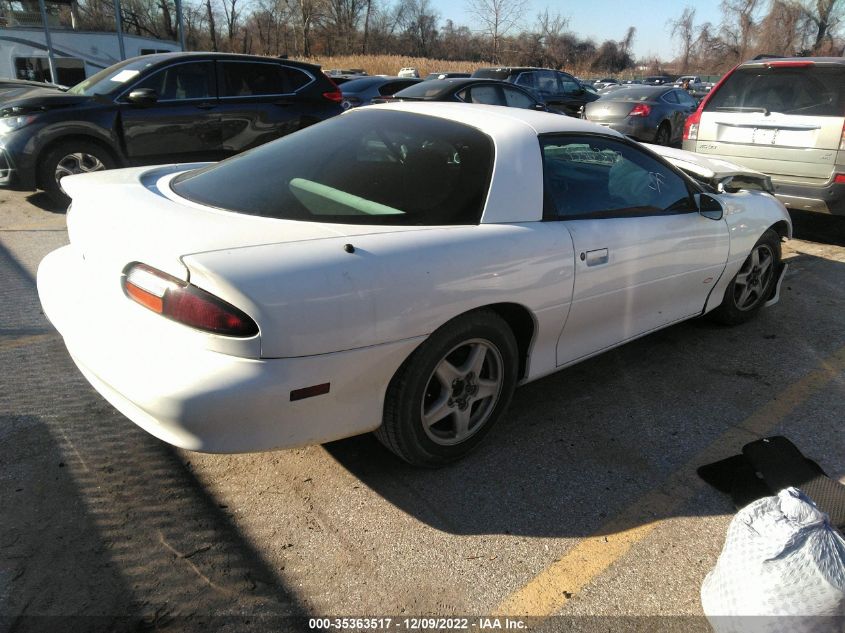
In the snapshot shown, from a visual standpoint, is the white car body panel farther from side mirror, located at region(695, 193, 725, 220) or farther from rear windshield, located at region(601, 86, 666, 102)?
rear windshield, located at region(601, 86, 666, 102)

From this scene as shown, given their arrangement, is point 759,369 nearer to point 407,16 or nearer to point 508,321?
point 508,321

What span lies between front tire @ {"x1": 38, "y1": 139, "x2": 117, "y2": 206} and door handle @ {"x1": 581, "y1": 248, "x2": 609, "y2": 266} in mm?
5673

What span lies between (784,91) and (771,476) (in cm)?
548

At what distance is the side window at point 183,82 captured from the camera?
7.00 meters

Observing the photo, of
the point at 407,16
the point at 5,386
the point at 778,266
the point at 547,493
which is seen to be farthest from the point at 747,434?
the point at 407,16

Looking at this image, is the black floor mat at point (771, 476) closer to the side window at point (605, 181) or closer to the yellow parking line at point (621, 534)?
the yellow parking line at point (621, 534)

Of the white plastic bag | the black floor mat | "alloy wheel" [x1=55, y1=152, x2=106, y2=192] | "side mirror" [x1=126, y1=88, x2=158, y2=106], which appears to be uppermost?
"side mirror" [x1=126, y1=88, x2=158, y2=106]

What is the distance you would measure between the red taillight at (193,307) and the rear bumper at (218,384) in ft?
0.17

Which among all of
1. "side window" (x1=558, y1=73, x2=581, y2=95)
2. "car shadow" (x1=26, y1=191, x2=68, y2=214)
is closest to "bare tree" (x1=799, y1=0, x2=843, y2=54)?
"side window" (x1=558, y1=73, x2=581, y2=95)

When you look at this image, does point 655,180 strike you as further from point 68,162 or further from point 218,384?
point 68,162

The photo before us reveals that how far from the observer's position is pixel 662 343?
13.7 feet

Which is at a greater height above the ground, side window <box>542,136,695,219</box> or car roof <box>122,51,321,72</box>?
car roof <box>122,51,321,72</box>

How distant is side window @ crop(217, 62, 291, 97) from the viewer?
7.39 metres

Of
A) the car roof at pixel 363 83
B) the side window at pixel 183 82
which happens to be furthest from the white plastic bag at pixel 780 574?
the car roof at pixel 363 83
